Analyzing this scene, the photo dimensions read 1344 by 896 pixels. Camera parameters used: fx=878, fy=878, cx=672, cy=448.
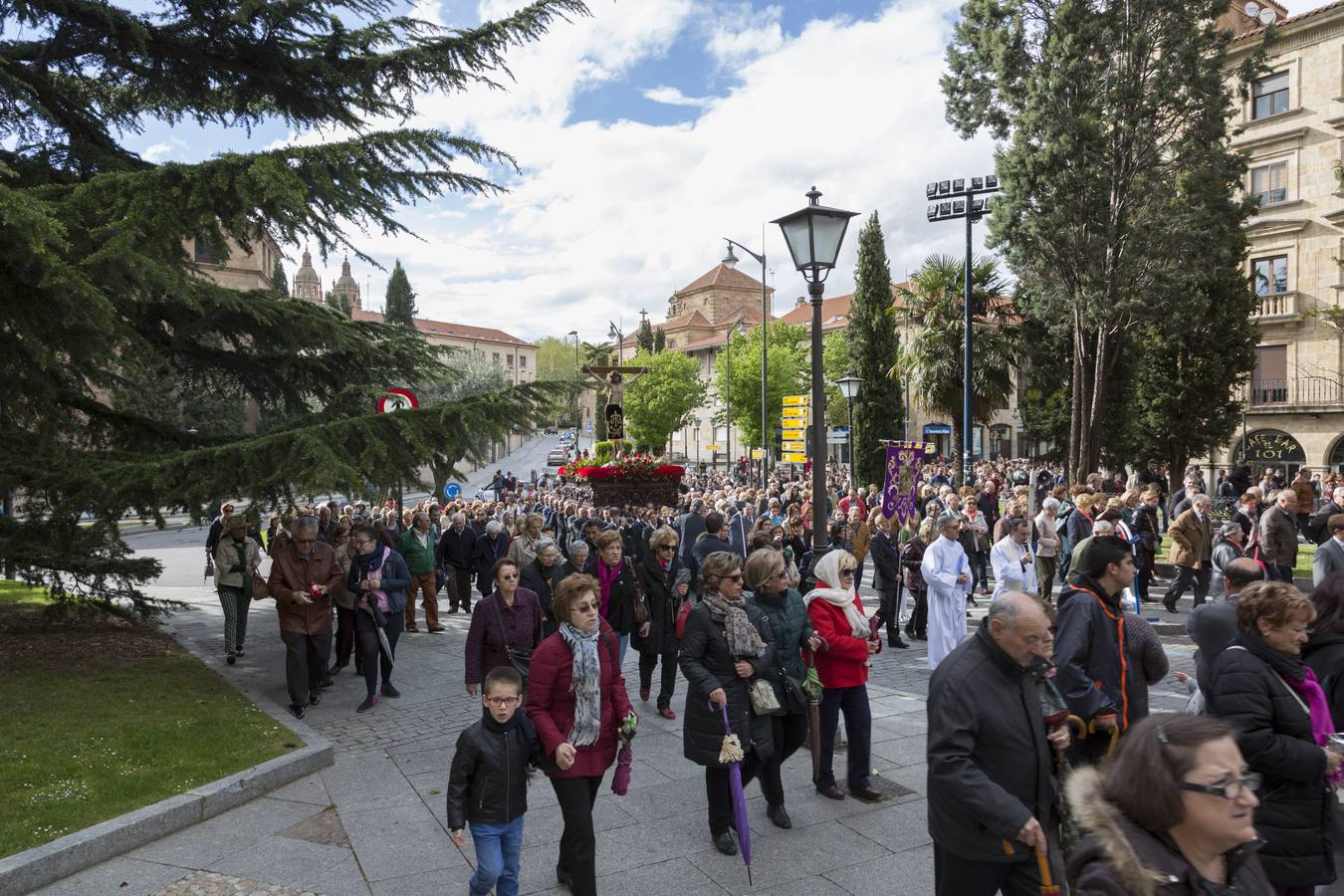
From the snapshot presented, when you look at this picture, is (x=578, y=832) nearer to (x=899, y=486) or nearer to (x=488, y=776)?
(x=488, y=776)

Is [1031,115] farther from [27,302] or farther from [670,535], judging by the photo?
[27,302]

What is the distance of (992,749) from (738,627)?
2027mm

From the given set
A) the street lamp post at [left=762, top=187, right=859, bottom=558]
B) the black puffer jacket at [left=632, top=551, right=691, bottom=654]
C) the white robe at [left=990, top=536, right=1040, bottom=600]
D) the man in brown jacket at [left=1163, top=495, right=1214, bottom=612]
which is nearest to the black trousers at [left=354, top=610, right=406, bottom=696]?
the black puffer jacket at [left=632, top=551, right=691, bottom=654]

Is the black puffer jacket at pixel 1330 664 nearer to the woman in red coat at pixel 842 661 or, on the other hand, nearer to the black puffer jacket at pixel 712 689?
the woman in red coat at pixel 842 661

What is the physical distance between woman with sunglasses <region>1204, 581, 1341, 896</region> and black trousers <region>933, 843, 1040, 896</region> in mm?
952

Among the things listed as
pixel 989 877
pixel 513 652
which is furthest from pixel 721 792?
pixel 989 877

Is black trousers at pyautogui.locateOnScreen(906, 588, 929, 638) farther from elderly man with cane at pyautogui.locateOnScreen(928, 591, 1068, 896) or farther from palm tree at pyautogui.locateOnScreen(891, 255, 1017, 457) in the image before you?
palm tree at pyautogui.locateOnScreen(891, 255, 1017, 457)

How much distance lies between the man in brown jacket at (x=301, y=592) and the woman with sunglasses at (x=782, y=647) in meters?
4.73

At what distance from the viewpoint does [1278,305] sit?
3369 centimetres

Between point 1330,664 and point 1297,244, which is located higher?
point 1297,244

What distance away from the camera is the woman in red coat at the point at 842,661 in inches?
225

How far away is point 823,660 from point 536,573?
115 inches

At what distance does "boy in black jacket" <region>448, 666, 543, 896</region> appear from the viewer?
4.07 meters

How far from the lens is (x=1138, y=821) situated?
2076 millimetres
